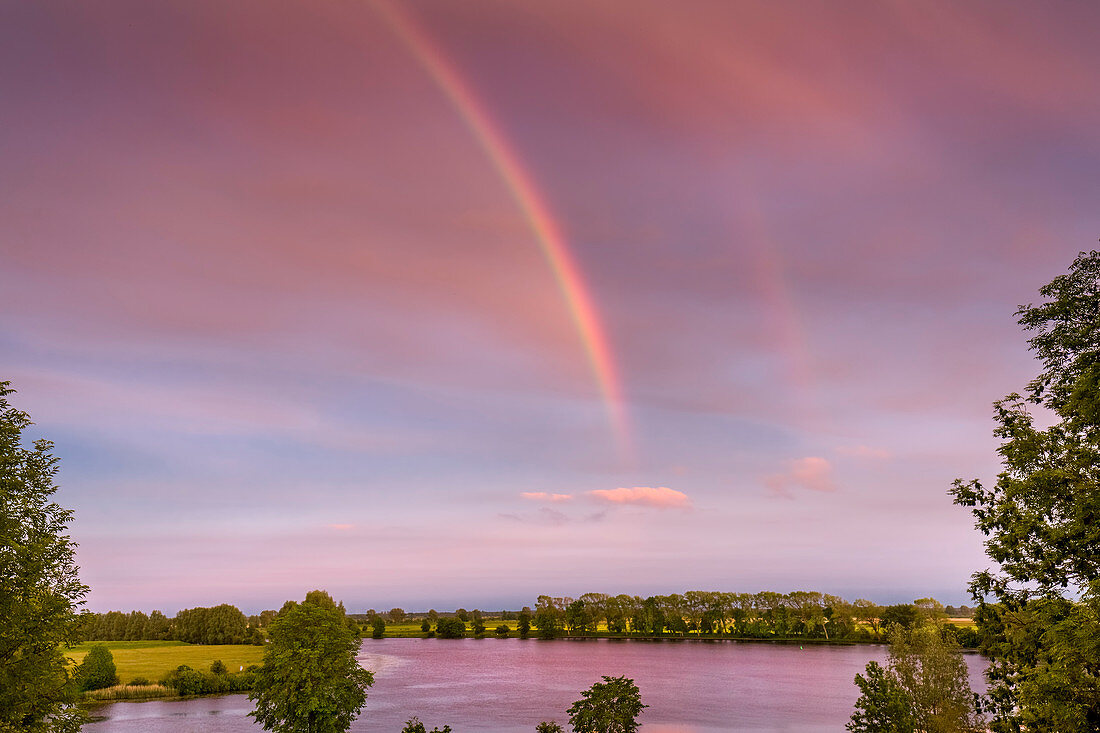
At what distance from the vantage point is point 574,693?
87.2m

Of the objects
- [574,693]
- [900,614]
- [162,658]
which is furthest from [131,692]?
[900,614]

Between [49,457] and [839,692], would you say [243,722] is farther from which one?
[839,692]

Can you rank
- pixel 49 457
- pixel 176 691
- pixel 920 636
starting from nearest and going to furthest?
pixel 49 457 < pixel 920 636 < pixel 176 691

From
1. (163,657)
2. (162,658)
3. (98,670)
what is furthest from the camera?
(163,657)

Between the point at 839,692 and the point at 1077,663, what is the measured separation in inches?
3407

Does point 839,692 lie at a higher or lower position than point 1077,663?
lower

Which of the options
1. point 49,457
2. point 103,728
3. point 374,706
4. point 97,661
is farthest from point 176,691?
point 49,457

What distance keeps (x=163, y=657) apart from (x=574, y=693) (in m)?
74.2

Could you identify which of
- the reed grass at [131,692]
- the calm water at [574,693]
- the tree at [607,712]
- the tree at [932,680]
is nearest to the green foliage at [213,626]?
the calm water at [574,693]

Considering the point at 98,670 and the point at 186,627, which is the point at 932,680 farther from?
the point at 186,627

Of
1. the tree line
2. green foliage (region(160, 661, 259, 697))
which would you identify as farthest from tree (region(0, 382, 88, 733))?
the tree line

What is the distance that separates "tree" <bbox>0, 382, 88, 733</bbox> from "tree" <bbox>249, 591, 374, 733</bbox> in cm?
1786

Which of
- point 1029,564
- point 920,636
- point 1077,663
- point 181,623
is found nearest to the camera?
point 1077,663

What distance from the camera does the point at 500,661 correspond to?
14125 centimetres
